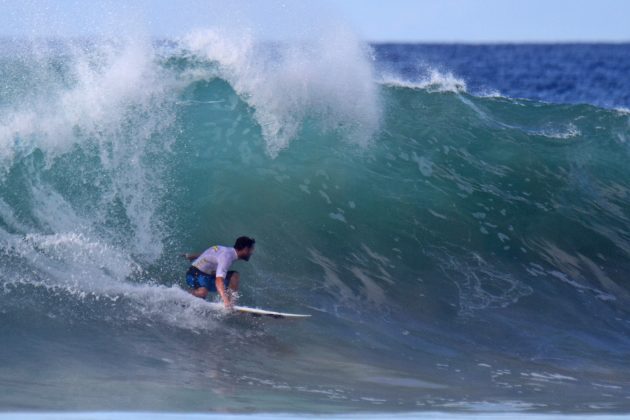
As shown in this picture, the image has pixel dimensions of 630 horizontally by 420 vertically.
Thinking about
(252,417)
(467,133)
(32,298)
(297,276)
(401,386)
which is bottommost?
(252,417)

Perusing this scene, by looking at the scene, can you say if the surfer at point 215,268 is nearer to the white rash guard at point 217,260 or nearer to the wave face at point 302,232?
the white rash guard at point 217,260

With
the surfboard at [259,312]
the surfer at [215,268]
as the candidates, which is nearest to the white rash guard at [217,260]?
the surfer at [215,268]

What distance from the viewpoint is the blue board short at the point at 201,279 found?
823cm

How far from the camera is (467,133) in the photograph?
12.3m

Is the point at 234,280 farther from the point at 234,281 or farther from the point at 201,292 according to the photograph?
the point at 201,292

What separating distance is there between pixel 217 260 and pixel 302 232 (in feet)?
6.19

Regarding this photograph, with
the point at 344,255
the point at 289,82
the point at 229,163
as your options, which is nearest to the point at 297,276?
the point at 344,255

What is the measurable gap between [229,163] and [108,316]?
334 cm

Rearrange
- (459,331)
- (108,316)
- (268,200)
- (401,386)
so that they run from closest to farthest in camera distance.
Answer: (401,386), (108,316), (459,331), (268,200)

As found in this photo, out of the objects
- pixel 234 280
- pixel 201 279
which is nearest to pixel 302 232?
pixel 234 280

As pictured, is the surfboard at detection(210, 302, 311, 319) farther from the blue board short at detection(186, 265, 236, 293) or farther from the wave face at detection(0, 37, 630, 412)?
the blue board short at detection(186, 265, 236, 293)

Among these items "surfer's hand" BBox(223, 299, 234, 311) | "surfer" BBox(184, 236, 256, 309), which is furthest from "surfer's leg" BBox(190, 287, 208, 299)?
"surfer's hand" BBox(223, 299, 234, 311)

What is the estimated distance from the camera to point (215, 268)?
324 inches

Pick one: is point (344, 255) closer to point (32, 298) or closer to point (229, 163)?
point (229, 163)
